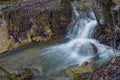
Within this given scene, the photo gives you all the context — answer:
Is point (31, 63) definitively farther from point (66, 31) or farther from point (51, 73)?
point (66, 31)

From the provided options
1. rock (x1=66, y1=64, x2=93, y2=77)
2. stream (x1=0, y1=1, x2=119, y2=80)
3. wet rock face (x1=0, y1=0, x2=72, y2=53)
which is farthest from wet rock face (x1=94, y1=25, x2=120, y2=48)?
rock (x1=66, y1=64, x2=93, y2=77)

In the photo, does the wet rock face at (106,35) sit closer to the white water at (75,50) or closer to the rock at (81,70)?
the white water at (75,50)

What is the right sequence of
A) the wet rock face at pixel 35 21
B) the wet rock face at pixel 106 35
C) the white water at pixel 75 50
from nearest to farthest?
the white water at pixel 75 50 → the wet rock face at pixel 106 35 → the wet rock face at pixel 35 21

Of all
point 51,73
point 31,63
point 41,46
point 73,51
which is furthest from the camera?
point 41,46

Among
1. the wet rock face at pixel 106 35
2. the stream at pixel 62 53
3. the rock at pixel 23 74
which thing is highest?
the wet rock face at pixel 106 35

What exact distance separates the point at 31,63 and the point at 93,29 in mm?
3133

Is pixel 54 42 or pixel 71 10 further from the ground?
pixel 71 10

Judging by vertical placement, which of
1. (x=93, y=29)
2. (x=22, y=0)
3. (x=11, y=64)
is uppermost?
(x=22, y=0)

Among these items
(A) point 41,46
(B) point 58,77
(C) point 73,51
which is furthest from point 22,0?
(B) point 58,77

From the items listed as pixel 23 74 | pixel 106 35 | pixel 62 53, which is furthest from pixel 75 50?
pixel 23 74

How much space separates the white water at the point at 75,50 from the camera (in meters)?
7.61

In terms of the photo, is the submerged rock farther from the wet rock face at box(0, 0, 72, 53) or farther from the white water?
the wet rock face at box(0, 0, 72, 53)

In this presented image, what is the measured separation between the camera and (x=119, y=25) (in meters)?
8.26

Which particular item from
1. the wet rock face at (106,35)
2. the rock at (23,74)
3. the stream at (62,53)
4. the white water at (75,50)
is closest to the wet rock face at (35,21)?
the stream at (62,53)
